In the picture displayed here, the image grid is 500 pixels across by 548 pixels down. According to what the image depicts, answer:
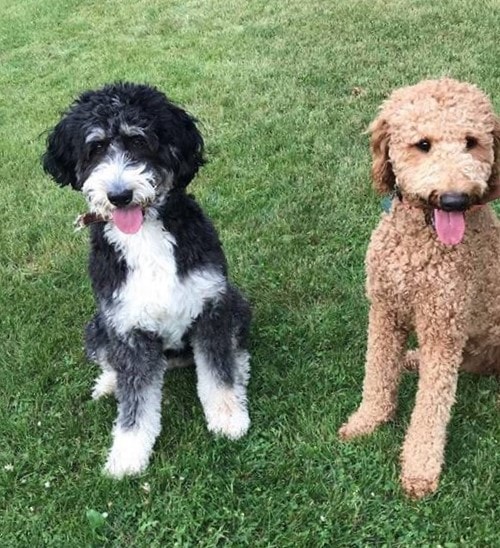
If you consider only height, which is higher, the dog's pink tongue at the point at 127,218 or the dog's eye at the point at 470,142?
the dog's eye at the point at 470,142

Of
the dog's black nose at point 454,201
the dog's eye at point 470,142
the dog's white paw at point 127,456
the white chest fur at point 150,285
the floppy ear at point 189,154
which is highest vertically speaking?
the dog's eye at point 470,142

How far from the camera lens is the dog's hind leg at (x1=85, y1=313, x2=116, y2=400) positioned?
3.65 metres

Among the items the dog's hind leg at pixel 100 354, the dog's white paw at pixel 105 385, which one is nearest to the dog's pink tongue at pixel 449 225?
the dog's hind leg at pixel 100 354

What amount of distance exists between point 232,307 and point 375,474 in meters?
1.08

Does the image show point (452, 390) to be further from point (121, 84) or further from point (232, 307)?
point (121, 84)

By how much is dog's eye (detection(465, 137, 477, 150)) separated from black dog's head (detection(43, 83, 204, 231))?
4.08ft

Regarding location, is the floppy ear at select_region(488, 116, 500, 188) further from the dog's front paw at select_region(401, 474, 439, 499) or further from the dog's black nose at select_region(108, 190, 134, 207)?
the dog's black nose at select_region(108, 190, 134, 207)

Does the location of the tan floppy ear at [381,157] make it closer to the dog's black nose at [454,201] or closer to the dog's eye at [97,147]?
the dog's black nose at [454,201]

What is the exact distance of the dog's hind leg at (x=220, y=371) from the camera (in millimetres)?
3516

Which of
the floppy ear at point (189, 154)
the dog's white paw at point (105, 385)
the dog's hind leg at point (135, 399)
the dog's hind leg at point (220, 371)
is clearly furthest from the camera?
the dog's white paw at point (105, 385)

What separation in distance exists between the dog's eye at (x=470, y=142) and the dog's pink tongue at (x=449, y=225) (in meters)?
0.24

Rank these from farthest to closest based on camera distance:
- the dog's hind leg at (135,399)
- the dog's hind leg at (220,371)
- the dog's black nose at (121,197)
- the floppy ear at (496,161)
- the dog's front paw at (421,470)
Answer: the dog's hind leg at (220,371), the dog's hind leg at (135,399), the dog's front paw at (421,470), the dog's black nose at (121,197), the floppy ear at (496,161)

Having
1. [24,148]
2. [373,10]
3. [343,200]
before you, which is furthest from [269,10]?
[343,200]

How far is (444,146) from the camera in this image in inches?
102
